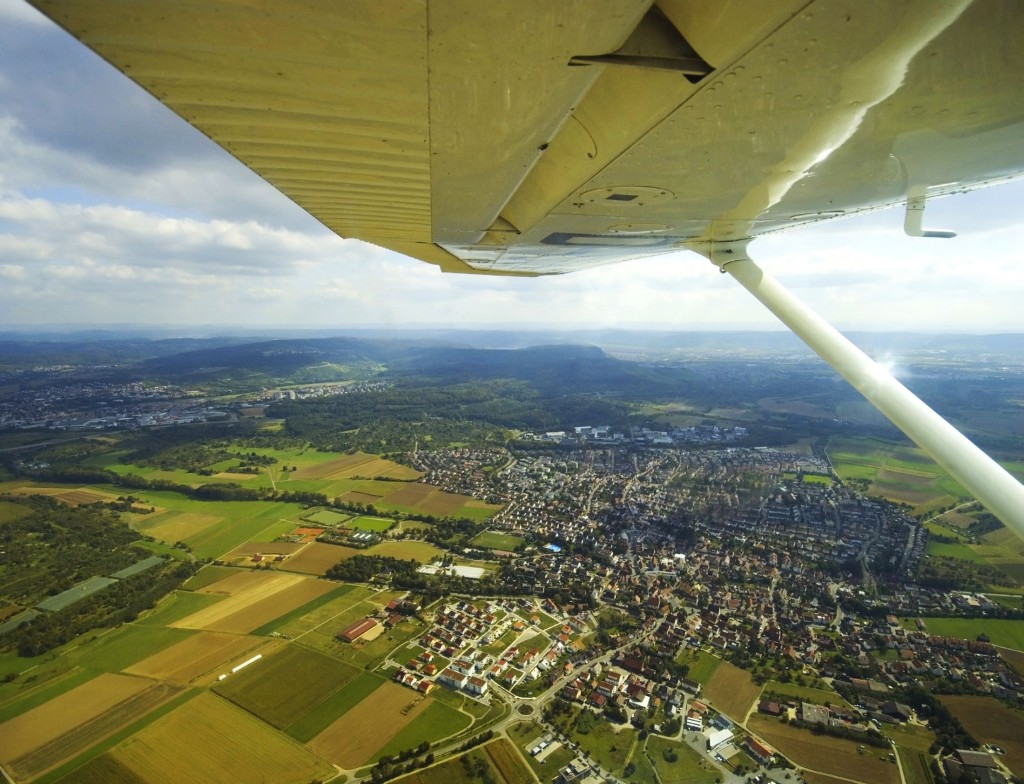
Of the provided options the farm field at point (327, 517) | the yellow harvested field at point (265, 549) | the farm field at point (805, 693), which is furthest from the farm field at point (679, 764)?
the farm field at point (327, 517)

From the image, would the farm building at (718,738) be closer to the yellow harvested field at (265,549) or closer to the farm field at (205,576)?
the yellow harvested field at (265,549)

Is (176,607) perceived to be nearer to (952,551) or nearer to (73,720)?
(73,720)

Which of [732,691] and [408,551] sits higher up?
[732,691]

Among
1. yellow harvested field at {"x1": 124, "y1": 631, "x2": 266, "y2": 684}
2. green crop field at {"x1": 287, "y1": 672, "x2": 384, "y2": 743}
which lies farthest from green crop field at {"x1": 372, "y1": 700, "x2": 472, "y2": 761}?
yellow harvested field at {"x1": 124, "y1": 631, "x2": 266, "y2": 684}

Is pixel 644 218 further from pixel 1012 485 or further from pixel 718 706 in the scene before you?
pixel 718 706

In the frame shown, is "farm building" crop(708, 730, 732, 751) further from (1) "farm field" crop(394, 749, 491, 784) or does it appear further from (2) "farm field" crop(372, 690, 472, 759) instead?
(2) "farm field" crop(372, 690, 472, 759)

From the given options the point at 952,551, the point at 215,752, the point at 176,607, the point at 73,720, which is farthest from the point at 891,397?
the point at 952,551

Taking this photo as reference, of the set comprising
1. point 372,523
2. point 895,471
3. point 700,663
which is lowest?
point 372,523
